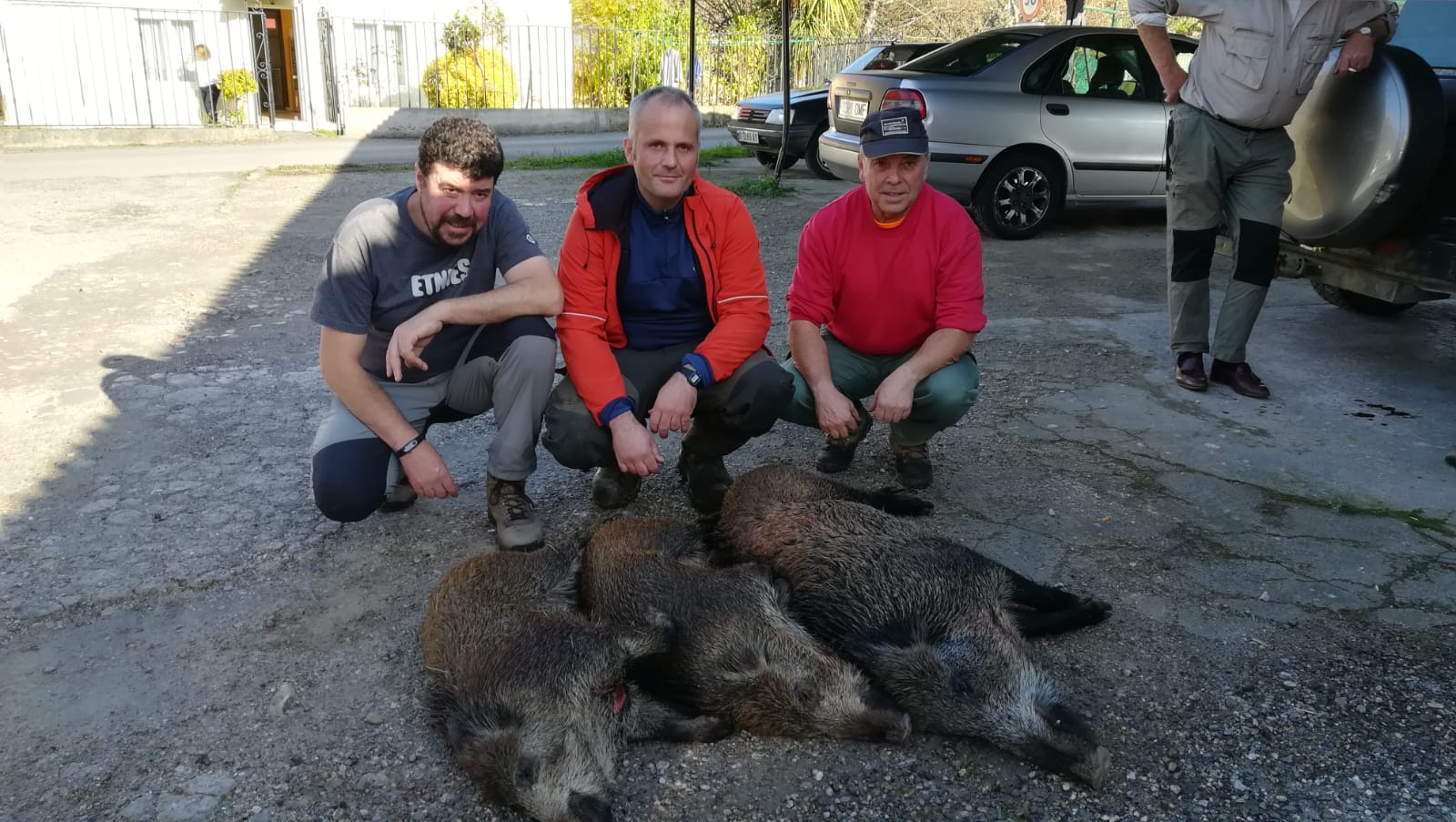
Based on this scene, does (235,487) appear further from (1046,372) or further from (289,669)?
(1046,372)

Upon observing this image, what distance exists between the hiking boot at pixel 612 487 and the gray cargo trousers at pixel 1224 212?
322 centimetres

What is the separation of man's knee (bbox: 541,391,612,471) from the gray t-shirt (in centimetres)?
52

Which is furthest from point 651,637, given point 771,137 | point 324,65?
point 324,65

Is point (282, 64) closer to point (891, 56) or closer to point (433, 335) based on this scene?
point (891, 56)

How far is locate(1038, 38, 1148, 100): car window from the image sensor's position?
30.8 ft

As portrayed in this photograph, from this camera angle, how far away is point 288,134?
762 inches

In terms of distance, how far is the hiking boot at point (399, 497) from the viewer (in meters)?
4.16

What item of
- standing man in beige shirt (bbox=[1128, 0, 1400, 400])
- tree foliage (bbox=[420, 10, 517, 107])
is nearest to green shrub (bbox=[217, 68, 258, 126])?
tree foliage (bbox=[420, 10, 517, 107])

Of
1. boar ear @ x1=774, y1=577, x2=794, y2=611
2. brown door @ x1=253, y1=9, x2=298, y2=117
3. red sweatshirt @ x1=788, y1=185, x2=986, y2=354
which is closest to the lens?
boar ear @ x1=774, y1=577, x2=794, y2=611

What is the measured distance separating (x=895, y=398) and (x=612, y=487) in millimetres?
1216

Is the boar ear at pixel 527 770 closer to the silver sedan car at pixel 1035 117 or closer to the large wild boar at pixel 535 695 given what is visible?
the large wild boar at pixel 535 695

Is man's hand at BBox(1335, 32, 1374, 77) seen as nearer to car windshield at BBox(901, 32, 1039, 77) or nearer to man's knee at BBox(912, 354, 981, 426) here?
man's knee at BBox(912, 354, 981, 426)

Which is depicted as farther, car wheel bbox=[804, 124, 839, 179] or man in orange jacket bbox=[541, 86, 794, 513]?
car wheel bbox=[804, 124, 839, 179]

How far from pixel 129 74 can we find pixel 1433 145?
842 inches
